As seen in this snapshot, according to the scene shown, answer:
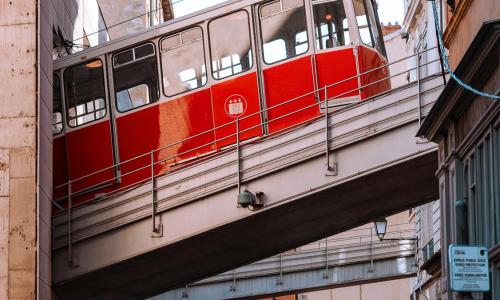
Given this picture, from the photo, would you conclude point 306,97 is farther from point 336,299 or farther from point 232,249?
point 336,299

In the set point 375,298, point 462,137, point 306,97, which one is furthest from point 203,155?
point 375,298

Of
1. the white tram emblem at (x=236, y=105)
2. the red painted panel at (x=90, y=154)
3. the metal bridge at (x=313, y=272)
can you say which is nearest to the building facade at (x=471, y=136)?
the white tram emblem at (x=236, y=105)

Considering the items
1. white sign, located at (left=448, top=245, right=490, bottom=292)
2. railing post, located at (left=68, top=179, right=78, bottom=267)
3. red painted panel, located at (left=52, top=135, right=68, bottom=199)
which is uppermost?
red painted panel, located at (left=52, top=135, right=68, bottom=199)

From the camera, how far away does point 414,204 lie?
2428cm

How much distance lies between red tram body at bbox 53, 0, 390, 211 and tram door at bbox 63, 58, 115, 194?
2cm

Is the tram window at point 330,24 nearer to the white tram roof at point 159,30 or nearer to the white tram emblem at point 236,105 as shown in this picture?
the white tram roof at point 159,30

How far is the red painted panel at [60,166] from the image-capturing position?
24.5 m

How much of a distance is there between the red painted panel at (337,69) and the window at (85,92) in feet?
13.5

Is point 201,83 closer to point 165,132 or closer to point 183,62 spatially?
point 183,62

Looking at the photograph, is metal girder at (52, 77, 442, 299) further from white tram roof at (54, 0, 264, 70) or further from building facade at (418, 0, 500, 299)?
white tram roof at (54, 0, 264, 70)

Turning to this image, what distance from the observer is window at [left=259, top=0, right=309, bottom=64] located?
926 inches

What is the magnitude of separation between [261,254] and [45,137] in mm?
5653

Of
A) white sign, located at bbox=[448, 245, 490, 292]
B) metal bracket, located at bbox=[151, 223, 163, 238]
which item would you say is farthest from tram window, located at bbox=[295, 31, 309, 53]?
white sign, located at bbox=[448, 245, 490, 292]

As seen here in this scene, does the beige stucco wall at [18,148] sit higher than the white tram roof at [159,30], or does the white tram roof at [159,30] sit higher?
the white tram roof at [159,30]
